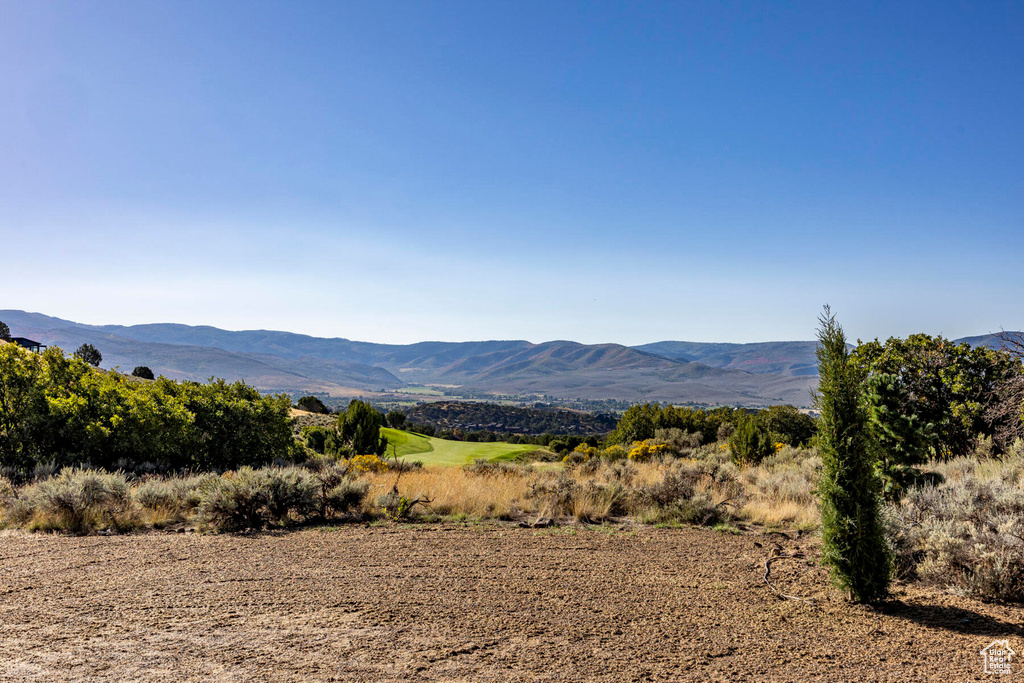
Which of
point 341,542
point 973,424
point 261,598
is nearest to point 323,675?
point 261,598

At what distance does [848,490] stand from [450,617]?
3.83 m

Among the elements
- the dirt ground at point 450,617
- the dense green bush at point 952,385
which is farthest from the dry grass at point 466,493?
the dense green bush at point 952,385

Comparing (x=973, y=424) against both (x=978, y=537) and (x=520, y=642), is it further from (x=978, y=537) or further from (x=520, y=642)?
(x=520, y=642)

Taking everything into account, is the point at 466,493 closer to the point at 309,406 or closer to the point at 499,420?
the point at 309,406

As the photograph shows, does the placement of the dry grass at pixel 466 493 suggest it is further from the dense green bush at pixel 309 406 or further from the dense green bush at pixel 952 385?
the dense green bush at pixel 309 406

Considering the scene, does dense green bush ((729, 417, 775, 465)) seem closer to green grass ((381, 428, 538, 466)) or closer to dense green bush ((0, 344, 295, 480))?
green grass ((381, 428, 538, 466))

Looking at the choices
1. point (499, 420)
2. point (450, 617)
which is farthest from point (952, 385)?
point (499, 420)

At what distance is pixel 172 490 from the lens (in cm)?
902

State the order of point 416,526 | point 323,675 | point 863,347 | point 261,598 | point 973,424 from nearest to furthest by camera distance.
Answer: point 323,675 < point 261,598 < point 416,526 < point 973,424 < point 863,347

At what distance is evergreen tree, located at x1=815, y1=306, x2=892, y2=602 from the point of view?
205 inches

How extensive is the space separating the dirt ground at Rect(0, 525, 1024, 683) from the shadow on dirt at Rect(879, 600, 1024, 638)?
3 centimetres

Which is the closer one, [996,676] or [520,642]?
[996,676]

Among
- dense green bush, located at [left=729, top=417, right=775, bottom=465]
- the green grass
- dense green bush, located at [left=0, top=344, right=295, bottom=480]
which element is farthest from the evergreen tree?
the green grass

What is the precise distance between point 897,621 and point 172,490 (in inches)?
384
